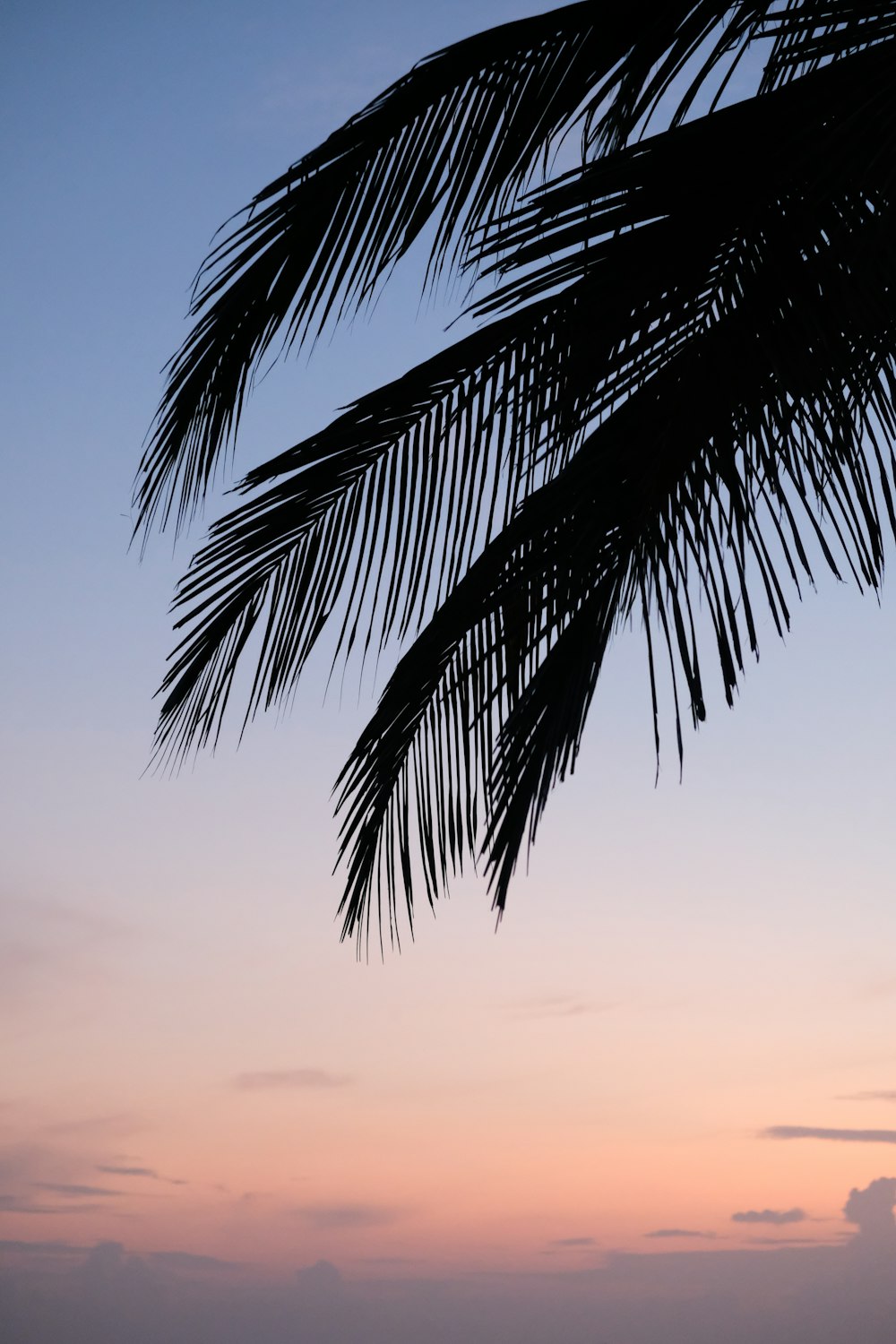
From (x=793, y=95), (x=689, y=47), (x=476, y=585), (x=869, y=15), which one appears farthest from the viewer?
(x=476, y=585)

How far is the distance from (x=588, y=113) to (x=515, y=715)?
1.38 metres

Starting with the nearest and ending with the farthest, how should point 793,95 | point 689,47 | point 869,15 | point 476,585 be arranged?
point 869,15, point 793,95, point 689,47, point 476,585

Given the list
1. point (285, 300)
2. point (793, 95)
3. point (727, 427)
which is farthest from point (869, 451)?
point (285, 300)

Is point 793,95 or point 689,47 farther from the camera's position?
point 689,47

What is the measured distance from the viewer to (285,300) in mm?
3207

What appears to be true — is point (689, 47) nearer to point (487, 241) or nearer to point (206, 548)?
point (487, 241)

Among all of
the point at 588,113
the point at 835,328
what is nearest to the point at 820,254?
the point at 835,328

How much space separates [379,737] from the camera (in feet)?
11.7

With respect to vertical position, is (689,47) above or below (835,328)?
above

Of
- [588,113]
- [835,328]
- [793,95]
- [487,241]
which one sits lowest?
[835,328]

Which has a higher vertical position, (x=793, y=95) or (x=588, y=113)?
(x=588, y=113)

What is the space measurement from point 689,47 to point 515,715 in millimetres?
1522

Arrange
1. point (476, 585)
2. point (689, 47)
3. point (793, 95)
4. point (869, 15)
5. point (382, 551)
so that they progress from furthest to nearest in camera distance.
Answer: point (382, 551) → point (476, 585) → point (689, 47) → point (793, 95) → point (869, 15)

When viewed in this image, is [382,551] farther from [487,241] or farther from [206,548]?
[487,241]
